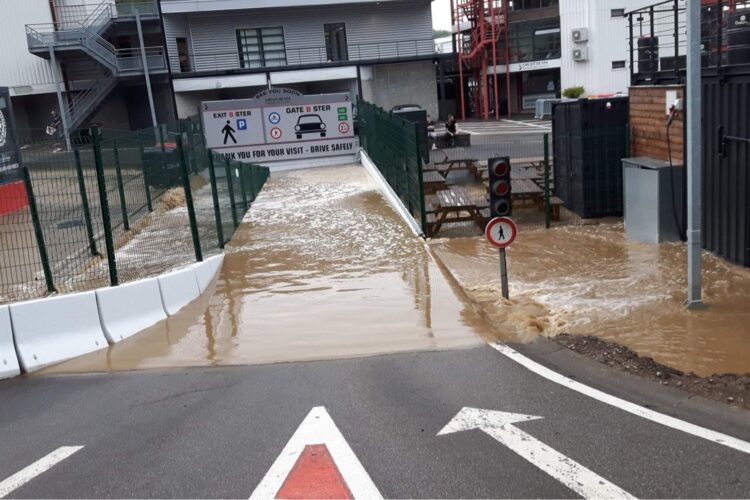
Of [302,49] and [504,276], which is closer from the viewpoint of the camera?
[504,276]

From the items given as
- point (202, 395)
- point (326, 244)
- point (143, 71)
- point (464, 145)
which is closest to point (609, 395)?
point (202, 395)

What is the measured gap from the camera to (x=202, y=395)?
22.4 feet

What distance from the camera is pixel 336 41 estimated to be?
46.7 metres

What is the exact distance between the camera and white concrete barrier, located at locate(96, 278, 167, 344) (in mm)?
8766

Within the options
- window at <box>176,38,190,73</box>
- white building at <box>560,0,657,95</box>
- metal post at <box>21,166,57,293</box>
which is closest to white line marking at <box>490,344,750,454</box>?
metal post at <box>21,166,57,293</box>

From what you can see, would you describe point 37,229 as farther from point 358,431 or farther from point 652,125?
point 652,125

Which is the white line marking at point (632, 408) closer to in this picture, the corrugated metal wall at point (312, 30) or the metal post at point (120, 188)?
the metal post at point (120, 188)

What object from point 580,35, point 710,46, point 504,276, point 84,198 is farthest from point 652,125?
point 580,35

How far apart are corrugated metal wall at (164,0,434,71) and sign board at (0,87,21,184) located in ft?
80.6

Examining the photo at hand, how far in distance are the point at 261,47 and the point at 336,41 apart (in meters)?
4.70

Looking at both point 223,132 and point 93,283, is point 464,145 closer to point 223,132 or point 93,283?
point 223,132

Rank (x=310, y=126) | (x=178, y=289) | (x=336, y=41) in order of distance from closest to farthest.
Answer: (x=178, y=289) → (x=310, y=126) → (x=336, y=41)

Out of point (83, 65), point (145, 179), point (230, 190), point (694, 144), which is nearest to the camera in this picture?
point (694, 144)

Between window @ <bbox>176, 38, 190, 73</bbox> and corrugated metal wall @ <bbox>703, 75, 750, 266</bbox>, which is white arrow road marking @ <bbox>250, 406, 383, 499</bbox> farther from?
window @ <bbox>176, 38, 190, 73</bbox>
